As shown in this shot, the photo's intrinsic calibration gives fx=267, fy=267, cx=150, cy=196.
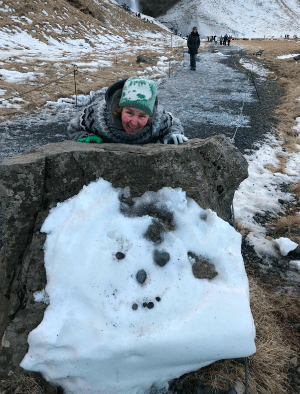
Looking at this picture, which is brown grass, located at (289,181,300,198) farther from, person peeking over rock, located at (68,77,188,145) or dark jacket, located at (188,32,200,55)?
dark jacket, located at (188,32,200,55)

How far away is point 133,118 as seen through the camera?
7.62 feet

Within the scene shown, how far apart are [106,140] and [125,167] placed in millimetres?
737

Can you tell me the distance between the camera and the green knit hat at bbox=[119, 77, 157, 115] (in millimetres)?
2248

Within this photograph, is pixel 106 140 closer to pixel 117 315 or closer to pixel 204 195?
pixel 204 195

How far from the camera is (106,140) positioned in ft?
8.84

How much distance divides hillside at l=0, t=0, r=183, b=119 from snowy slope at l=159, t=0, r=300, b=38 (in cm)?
3535

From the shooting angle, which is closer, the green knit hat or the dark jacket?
the green knit hat

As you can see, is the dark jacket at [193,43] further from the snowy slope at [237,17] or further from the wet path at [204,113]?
the snowy slope at [237,17]

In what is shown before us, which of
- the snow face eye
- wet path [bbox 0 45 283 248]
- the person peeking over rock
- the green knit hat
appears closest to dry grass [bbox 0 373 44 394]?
the snow face eye

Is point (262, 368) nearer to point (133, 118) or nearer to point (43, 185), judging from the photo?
point (43, 185)

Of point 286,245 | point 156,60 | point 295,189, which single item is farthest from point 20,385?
point 156,60

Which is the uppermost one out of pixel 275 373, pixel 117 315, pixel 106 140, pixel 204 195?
pixel 106 140

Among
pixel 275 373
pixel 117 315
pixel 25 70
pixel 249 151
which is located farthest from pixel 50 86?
pixel 275 373

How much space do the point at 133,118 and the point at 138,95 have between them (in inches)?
7.6
